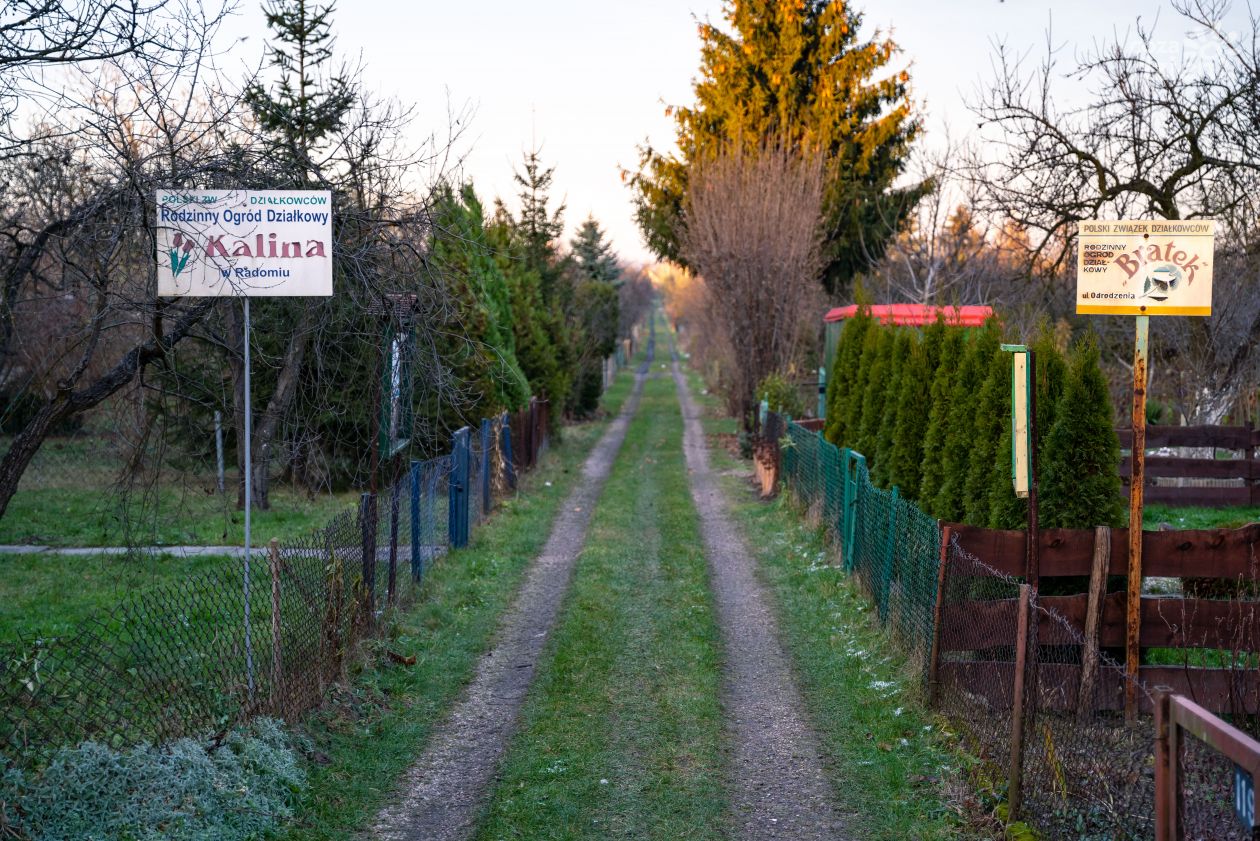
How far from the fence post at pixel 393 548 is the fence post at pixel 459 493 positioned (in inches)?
129

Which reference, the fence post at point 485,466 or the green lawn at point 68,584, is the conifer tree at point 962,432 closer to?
the green lawn at point 68,584

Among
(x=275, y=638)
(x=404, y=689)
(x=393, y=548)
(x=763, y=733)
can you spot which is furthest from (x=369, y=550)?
(x=763, y=733)

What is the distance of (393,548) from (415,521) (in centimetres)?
117

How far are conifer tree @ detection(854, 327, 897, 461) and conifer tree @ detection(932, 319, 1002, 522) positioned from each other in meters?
4.25

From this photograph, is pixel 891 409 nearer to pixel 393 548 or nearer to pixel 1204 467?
pixel 393 548

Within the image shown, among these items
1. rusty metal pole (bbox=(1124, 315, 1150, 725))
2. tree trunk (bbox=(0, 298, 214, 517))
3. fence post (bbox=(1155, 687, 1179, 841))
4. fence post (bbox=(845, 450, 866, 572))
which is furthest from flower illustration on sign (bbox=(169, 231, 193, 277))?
fence post (bbox=(845, 450, 866, 572))

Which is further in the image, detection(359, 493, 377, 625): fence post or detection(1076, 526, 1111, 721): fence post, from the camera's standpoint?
detection(359, 493, 377, 625): fence post

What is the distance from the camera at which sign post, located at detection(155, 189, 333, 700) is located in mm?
6652

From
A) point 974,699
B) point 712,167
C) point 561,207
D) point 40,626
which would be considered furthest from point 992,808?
point 561,207

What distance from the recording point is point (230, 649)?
650cm

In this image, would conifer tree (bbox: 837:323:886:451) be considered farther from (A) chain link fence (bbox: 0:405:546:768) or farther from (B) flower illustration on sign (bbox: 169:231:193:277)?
(B) flower illustration on sign (bbox: 169:231:193:277)

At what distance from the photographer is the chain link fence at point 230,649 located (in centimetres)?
500

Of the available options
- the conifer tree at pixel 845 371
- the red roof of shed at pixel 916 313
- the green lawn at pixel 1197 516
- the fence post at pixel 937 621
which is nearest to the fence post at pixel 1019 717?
the fence post at pixel 937 621

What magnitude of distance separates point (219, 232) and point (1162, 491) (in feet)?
50.3
